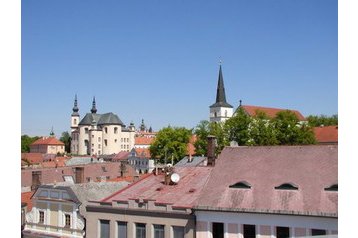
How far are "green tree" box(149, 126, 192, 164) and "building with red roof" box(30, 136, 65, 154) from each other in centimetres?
1976

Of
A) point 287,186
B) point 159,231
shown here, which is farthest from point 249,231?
point 159,231

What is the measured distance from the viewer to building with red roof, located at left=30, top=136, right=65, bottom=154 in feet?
137

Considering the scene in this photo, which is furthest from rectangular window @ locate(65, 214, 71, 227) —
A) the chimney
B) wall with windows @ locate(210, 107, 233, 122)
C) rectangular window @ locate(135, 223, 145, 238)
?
wall with windows @ locate(210, 107, 233, 122)

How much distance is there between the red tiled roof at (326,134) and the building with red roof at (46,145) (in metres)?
25.0

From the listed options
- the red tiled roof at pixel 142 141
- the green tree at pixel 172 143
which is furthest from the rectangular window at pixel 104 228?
the red tiled roof at pixel 142 141

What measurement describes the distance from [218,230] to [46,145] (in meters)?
38.6

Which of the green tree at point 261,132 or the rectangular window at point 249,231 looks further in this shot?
the green tree at point 261,132

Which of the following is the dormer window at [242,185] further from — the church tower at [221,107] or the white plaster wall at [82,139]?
the white plaster wall at [82,139]

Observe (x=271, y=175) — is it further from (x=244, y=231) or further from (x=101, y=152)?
(x=101, y=152)

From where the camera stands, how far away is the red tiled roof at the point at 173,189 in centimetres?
595

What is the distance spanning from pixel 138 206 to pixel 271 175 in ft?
5.67

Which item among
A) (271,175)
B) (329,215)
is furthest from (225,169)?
(329,215)

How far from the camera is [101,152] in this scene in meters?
43.4

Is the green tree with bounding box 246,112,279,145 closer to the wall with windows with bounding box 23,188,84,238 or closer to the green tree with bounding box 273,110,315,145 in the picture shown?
the green tree with bounding box 273,110,315,145
